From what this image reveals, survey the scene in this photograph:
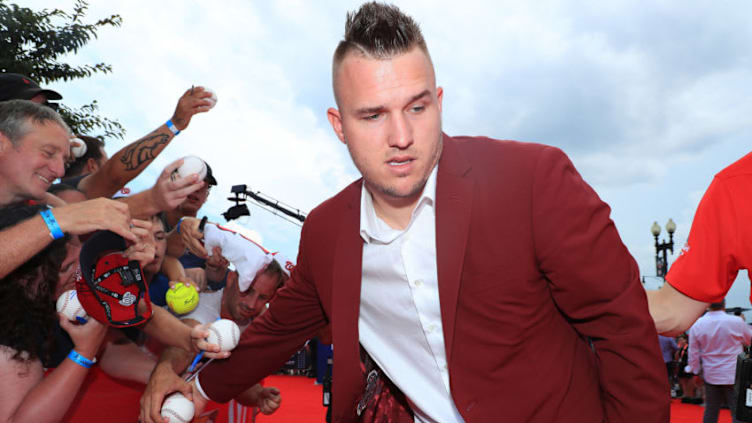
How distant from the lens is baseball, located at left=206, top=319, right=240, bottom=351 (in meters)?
2.41

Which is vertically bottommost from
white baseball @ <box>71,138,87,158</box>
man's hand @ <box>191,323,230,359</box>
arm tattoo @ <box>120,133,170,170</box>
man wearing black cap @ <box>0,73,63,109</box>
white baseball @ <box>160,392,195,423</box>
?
white baseball @ <box>160,392,195,423</box>

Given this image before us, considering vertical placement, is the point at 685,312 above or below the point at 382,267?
below

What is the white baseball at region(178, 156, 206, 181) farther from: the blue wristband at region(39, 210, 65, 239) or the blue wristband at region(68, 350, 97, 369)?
the blue wristband at region(68, 350, 97, 369)

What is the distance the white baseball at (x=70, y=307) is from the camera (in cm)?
235

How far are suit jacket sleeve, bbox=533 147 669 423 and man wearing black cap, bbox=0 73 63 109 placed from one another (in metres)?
3.05

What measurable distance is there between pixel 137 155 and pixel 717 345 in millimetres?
8307

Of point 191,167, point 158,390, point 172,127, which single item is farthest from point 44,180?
point 158,390

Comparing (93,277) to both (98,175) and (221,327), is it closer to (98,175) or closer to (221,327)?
(221,327)

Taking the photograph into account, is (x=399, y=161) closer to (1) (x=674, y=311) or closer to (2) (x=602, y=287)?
(2) (x=602, y=287)

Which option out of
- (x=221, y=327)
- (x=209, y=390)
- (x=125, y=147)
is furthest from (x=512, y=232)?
(x=125, y=147)

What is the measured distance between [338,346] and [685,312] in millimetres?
1420

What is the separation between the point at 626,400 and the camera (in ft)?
5.40

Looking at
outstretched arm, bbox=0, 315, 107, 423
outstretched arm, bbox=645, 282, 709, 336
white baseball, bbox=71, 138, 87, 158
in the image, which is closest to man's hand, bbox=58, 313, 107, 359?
outstretched arm, bbox=0, 315, 107, 423

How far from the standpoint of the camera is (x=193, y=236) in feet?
13.0
